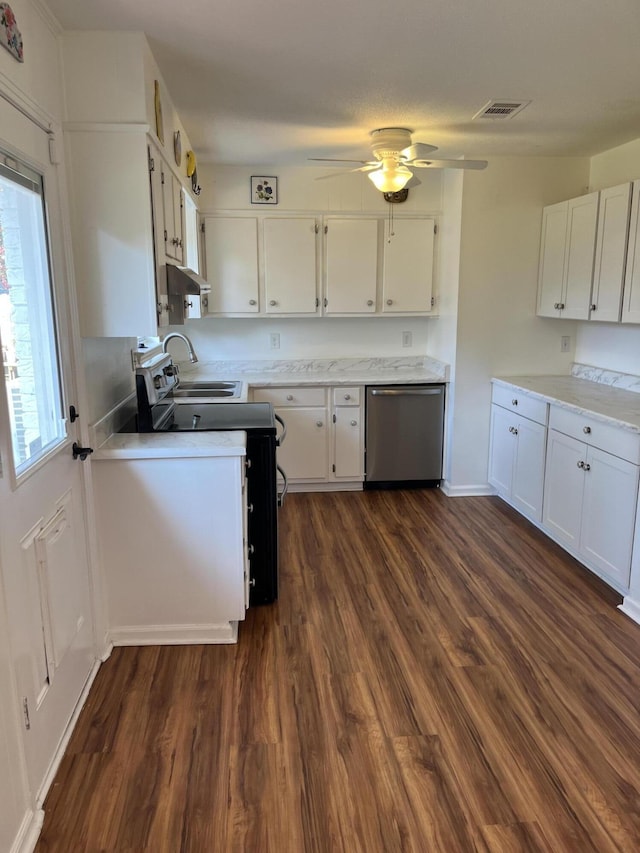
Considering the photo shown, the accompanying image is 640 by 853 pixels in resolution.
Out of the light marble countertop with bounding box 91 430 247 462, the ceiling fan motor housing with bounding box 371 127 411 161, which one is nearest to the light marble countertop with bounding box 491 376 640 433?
the ceiling fan motor housing with bounding box 371 127 411 161

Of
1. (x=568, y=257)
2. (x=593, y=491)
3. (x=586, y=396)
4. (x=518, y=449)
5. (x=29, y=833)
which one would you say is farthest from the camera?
(x=518, y=449)

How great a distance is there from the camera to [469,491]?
4.53m

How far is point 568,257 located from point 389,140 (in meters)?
1.42

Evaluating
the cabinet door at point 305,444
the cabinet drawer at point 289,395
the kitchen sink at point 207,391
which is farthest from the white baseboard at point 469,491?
the kitchen sink at point 207,391

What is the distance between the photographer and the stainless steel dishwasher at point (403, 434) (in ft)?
14.7

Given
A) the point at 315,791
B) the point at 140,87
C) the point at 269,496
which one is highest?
the point at 140,87

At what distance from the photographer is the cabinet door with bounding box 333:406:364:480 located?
14.7 ft

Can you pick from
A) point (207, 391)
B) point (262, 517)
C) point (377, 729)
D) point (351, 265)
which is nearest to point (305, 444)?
point (207, 391)

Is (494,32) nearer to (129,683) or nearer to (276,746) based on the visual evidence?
(276,746)

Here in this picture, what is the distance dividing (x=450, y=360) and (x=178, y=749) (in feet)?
10.6

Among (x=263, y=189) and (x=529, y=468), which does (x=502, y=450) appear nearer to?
(x=529, y=468)

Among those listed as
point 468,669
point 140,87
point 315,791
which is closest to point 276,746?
point 315,791

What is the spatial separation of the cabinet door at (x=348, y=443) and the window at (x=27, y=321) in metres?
2.60

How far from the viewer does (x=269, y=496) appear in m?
2.81
